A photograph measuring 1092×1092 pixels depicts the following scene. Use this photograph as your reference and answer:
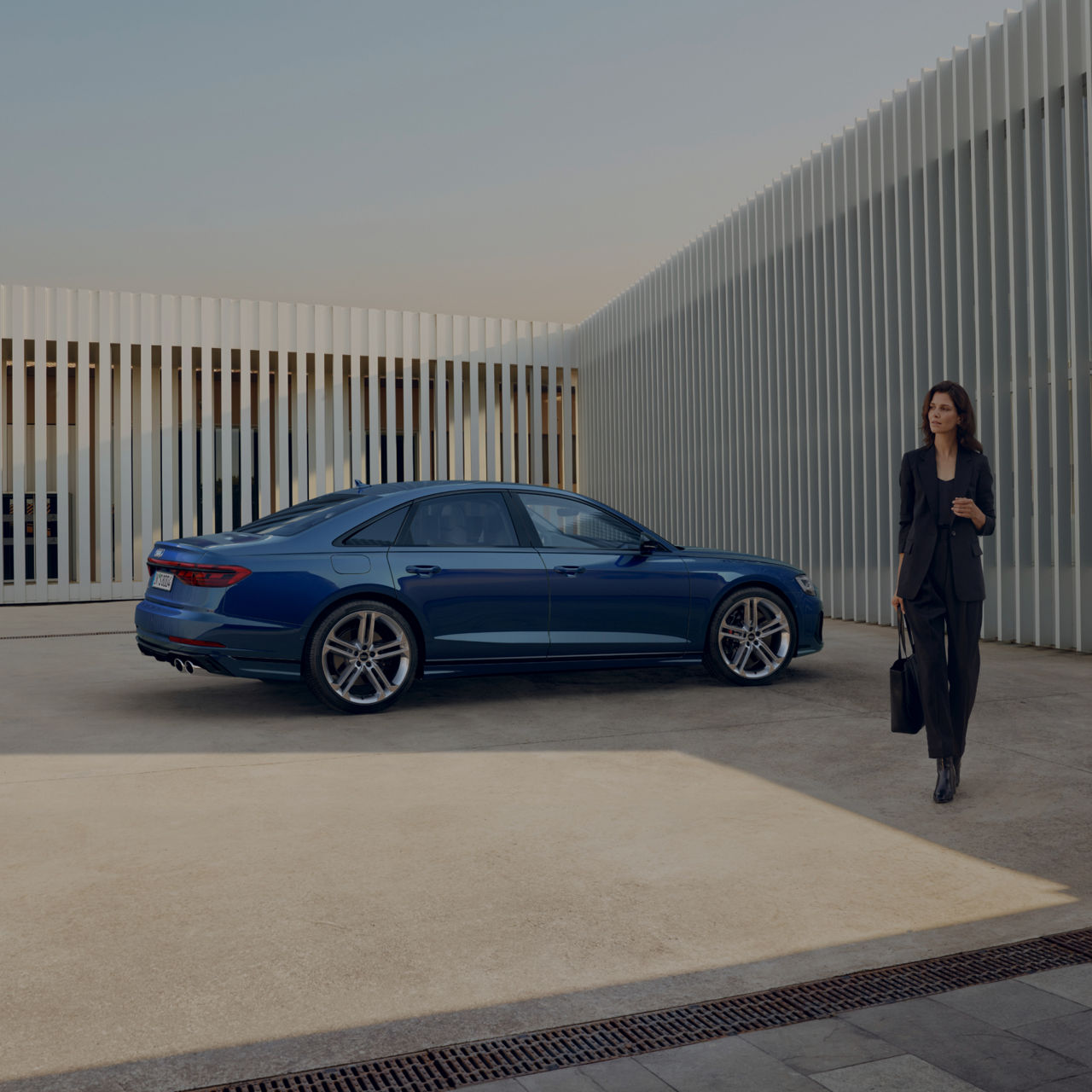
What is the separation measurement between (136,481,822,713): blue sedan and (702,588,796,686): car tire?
1cm

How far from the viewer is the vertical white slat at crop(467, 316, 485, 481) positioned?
2028 centimetres

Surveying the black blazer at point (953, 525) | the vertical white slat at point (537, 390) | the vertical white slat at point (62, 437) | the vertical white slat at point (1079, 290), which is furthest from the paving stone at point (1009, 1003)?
the vertical white slat at point (537, 390)

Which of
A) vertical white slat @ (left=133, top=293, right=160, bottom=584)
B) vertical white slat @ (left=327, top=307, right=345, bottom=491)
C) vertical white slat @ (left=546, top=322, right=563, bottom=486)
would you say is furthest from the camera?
vertical white slat @ (left=546, top=322, right=563, bottom=486)

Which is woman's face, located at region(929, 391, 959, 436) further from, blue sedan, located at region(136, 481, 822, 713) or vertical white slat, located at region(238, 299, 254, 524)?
vertical white slat, located at region(238, 299, 254, 524)

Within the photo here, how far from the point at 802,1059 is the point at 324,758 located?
3.61 metres

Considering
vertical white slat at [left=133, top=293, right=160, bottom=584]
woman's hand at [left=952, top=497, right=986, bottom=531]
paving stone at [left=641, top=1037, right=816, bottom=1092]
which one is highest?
vertical white slat at [left=133, top=293, right=160, bottom=584]

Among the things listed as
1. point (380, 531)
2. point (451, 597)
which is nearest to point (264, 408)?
point (380, 531)

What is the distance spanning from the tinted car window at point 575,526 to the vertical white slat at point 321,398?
12.2 meters

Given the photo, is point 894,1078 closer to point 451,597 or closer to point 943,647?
point 943,647

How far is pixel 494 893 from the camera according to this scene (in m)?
3.62

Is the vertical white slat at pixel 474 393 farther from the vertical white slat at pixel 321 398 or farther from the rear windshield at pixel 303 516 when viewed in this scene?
the rear windshield at pixel 303 516

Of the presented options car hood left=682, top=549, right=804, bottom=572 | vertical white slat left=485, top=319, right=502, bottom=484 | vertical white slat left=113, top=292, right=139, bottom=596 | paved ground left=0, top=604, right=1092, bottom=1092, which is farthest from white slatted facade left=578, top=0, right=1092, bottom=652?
vertical white slat left=113, top=292, right=139, bottom=596

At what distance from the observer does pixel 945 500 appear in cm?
477

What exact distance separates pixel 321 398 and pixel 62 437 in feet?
13.8
